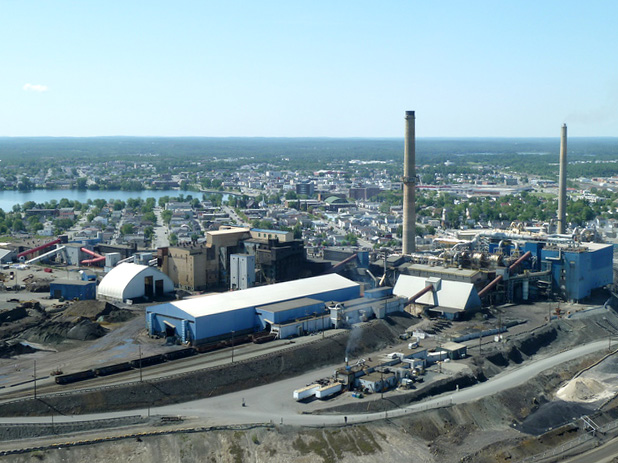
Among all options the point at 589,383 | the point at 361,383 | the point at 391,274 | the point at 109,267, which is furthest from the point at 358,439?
the point at 109,267

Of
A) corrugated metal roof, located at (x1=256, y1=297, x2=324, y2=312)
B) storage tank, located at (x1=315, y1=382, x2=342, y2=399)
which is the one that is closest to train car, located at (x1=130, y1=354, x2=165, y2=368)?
corrugated metal roof, located at (x1=256, y1=297, x2=324, y2=312)

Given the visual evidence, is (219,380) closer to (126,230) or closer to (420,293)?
(420,293)

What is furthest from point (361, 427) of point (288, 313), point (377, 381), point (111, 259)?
point (111, 259)

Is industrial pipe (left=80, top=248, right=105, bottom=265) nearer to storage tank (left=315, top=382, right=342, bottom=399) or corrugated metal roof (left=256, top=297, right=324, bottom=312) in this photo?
corrugated metal roof (left=256, top=297, right=324, bottom=312)

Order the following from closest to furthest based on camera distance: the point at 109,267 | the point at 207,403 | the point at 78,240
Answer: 1. the point at 207,403
2. the point at 109,267
3. the point at 78,240

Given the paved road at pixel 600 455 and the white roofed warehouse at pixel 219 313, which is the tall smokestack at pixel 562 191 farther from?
the paved road at pixel 600 455

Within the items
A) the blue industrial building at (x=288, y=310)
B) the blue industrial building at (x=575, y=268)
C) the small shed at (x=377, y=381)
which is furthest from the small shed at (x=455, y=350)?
the blue industrial building at (x=575, y=268)

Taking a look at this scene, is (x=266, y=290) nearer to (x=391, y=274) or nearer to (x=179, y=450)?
(x=391, y=274)
